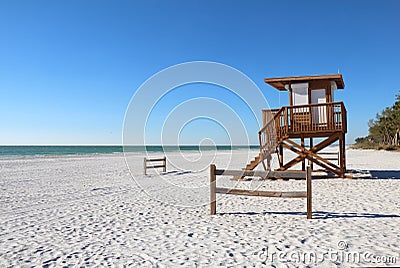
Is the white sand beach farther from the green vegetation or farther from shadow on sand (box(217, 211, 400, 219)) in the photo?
the green vegetation

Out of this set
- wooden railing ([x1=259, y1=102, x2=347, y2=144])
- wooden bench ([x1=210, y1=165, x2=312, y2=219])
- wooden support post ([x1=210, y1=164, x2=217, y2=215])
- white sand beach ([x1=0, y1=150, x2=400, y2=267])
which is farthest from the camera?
wooden railing ([x1=259, y1=102, x2=347, y2=144])

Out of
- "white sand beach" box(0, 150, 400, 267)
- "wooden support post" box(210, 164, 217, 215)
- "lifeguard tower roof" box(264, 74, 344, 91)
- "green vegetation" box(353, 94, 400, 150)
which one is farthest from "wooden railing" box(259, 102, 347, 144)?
"green vegetation" box(353, 94, 400, 150)

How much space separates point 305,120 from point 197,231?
8.92 metres

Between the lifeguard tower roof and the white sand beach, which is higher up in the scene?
the lifeguard tower roof

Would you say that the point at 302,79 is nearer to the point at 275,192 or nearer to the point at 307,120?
the point at 307,120

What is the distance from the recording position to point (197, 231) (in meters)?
6.09

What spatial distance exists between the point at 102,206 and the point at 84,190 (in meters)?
3.65

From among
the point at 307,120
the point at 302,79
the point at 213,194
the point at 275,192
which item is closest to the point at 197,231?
the point at 213,194

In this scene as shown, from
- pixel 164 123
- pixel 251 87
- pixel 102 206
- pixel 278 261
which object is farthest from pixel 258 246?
pixel 164 123

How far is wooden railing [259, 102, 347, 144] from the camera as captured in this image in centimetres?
1277

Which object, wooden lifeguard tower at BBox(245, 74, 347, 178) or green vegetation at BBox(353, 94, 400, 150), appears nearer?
wooden lifeguard tower at BBox(245, 74, 347, 178)

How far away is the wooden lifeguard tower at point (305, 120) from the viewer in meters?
12.8

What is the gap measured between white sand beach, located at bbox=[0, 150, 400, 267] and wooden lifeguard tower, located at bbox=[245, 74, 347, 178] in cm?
339

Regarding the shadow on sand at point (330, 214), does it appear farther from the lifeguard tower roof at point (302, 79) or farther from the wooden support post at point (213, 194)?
the lifeguard tower roof at point (302, 79)
